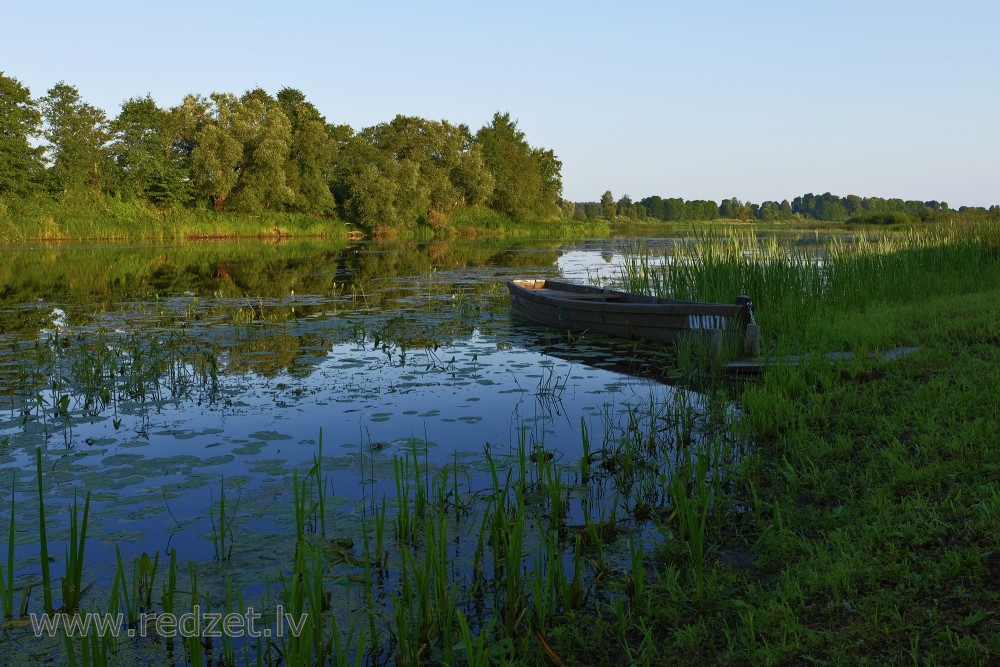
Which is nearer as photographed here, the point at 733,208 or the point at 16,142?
the point at 16,142

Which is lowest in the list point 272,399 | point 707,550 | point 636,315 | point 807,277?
point 707,550

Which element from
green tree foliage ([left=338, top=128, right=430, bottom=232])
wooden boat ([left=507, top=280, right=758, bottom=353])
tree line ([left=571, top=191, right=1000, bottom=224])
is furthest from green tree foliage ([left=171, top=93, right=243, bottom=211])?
tree line ([left=571, top=191, right=1000, bottom=224])

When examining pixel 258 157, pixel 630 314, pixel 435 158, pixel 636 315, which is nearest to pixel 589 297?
pixel 630 314

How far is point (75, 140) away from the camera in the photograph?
4562 cm

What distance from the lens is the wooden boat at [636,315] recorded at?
1050 cm

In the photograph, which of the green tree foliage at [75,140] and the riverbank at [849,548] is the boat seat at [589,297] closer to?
the riverbank at [849,548]

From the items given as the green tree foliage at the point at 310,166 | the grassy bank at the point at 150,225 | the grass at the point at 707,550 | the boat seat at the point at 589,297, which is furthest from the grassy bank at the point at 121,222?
the grass at the point at 707,550

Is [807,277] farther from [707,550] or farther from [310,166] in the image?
[310,166]

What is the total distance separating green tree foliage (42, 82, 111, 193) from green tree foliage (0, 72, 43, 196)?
A: 1.65 m

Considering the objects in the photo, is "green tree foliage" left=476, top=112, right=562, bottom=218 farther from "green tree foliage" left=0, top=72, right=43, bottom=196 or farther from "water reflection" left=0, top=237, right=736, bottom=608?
"water reflection" left=0, top=237, right=736, bottom=608

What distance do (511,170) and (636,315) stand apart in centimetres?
6956

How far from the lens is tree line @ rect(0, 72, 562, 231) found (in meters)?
43.8

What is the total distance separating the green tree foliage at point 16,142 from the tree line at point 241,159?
0.07m

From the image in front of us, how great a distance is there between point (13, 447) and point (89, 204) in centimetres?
4407
